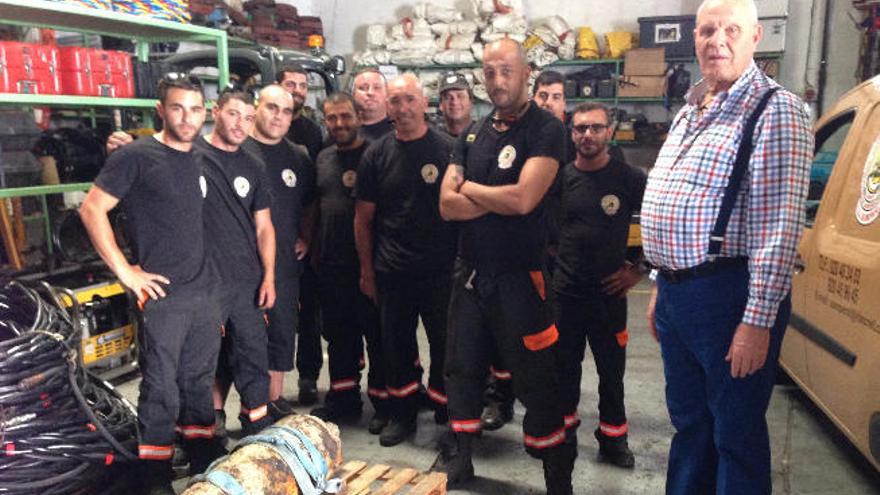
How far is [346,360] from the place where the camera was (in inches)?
144

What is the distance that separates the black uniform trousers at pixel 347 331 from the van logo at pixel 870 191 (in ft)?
7.75

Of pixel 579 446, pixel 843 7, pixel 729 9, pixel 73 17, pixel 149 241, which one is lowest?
pixel 579 446

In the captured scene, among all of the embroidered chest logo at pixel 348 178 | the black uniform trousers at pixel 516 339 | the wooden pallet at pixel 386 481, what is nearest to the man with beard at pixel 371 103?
the embroidered chest logo at pixel 348 178

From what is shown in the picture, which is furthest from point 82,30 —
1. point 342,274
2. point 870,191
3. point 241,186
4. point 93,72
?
point 870,191

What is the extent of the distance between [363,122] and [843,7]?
7151mm

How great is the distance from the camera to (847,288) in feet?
8.98

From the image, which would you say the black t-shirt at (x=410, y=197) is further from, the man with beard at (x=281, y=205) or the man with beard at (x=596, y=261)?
the man with beard at (x=596, y=261)

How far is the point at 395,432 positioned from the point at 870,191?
2.49 metres

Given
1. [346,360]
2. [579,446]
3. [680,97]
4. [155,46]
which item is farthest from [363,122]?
[680,97]

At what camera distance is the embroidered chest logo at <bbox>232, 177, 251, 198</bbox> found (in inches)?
120

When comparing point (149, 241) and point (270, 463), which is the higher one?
point (149, 241)

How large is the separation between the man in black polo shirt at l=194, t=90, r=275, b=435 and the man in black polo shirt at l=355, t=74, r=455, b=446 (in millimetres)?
512

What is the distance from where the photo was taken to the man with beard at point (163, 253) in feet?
8.80

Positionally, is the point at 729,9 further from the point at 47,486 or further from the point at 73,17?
the point at 73,17
